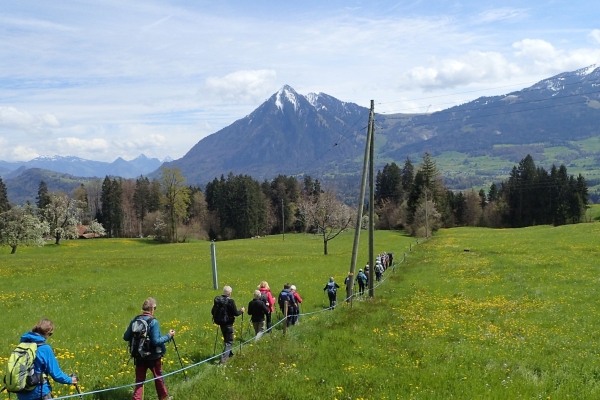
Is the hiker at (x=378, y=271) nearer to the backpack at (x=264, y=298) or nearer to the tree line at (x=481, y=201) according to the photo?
the backpack at (x=264, y=298)

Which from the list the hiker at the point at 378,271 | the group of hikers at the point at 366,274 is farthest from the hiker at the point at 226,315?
the hiker at the point at 378,271

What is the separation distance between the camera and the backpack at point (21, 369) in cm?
745

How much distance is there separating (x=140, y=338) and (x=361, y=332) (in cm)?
1000

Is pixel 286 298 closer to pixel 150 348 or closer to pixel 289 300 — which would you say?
pixel 289 300

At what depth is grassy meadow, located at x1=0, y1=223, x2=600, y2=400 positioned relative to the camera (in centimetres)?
1125

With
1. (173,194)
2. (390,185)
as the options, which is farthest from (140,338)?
(390,185)

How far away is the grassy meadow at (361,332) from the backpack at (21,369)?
324cm

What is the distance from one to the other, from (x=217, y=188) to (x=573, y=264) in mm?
105101

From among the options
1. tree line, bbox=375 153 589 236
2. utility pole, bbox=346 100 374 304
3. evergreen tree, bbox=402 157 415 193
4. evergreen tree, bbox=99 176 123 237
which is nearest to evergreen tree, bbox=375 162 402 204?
tree line, bbox=375 153 589 236

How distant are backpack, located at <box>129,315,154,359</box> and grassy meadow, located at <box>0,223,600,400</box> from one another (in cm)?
148

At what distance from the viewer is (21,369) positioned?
748 cm

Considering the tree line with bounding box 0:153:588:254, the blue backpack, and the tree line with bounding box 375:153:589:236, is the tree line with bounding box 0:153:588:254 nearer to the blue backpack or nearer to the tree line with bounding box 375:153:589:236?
the tree line with bounding box 375:153:589:236

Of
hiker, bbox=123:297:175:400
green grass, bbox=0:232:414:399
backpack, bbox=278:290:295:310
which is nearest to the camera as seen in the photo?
hiker, bbox=123:297:175:400

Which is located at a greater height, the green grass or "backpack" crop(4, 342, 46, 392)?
"backpack" crop(4, 342, 46, 392)
